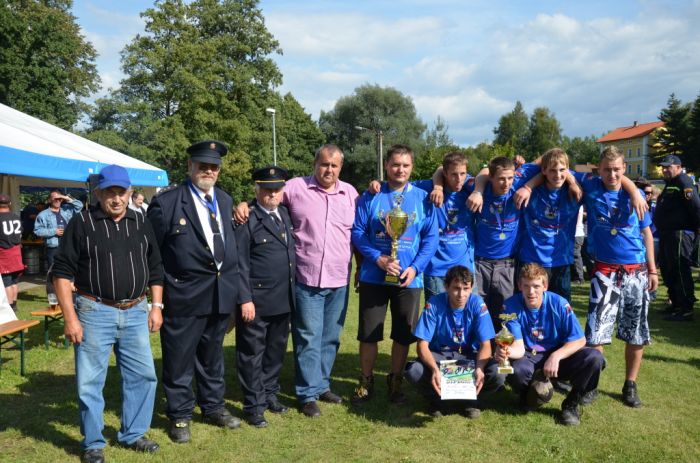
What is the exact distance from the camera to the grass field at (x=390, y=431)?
352 centimetres

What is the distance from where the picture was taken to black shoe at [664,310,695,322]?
7.58 meters

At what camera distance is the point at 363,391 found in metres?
4.46

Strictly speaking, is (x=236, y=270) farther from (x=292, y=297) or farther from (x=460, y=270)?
(x=460, y=270)

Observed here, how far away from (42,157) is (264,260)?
19.6 ft

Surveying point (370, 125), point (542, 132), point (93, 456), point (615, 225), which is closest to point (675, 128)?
point (542, 132)

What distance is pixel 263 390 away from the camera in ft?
13.4

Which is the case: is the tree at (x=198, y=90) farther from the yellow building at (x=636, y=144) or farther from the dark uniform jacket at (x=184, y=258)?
the yellow building at (x=636, y=144)

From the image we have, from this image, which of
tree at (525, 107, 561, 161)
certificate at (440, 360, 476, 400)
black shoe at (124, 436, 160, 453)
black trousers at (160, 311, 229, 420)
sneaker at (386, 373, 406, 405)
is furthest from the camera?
tree at (525, 107, 561, 161)

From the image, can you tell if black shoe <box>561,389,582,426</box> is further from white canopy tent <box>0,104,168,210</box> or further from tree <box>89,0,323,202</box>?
tree <box>89,0,323,202</box>

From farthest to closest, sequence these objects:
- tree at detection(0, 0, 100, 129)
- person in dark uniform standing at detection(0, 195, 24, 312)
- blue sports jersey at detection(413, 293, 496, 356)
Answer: tree at detection(0, 0, 100, 129)
person in dark uniform standing at detection(0, 195, 24, 312)
blue sports jersey at detection(413, 293, 496, 356)

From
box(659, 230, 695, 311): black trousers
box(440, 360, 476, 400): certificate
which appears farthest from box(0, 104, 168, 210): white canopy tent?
box(659, 230, 695, 311): black trousers

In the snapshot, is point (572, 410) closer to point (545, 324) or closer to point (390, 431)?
point (545, 324)

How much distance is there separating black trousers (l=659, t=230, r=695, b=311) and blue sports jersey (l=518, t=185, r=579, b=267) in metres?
4.37

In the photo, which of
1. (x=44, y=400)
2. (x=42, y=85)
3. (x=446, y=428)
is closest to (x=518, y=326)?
(x=446, y=428)
